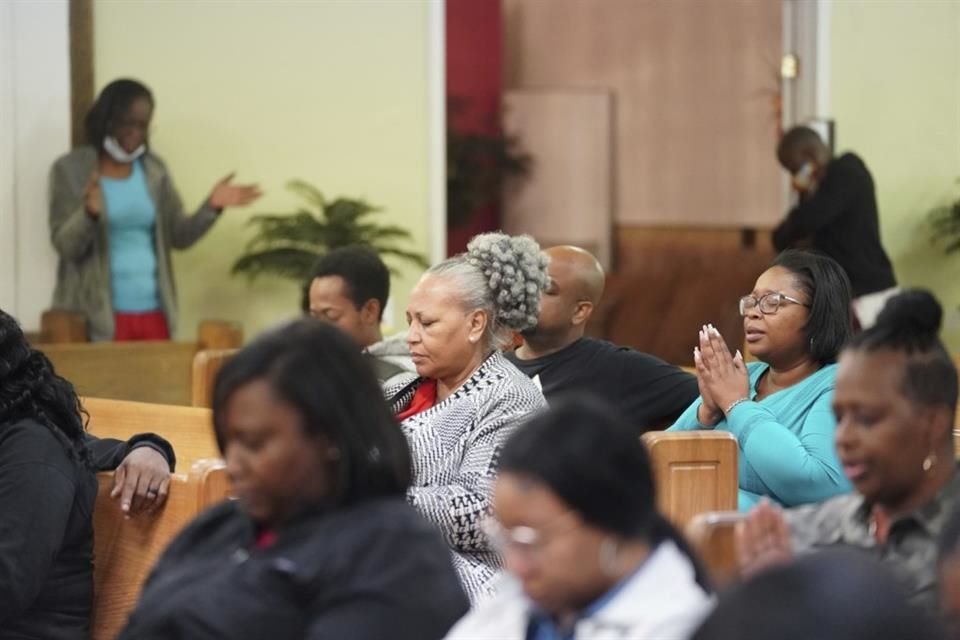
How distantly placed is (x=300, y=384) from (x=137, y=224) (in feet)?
17.4

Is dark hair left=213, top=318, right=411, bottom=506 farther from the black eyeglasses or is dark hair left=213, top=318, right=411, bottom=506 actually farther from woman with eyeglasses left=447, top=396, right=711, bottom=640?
the black eyeglasses

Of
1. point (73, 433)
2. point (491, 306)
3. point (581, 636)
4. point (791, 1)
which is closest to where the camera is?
point (581, 636)

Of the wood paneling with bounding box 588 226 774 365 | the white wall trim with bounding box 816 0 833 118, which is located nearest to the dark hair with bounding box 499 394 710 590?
the white wall trim with bounding box 816 0 833 118

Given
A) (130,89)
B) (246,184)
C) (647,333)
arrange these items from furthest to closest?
(647,333)
(246,184)
(130,89)

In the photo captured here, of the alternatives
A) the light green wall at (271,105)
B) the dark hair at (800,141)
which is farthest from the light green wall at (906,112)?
the light green wall at (271,105)

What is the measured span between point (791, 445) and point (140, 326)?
15.0ft

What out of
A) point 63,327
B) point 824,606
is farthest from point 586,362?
point 63,327

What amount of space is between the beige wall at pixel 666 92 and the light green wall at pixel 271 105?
104 inches

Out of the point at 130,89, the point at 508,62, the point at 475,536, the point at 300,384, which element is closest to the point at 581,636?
the point at 300,384

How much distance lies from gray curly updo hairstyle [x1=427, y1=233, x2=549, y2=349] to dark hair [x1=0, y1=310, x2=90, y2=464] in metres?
0.92

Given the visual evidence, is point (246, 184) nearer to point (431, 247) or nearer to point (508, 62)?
point (431, 247)

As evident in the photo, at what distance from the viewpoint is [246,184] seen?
754 cm

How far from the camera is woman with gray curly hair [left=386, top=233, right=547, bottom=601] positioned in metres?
3.05

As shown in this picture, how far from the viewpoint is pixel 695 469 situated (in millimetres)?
2963
